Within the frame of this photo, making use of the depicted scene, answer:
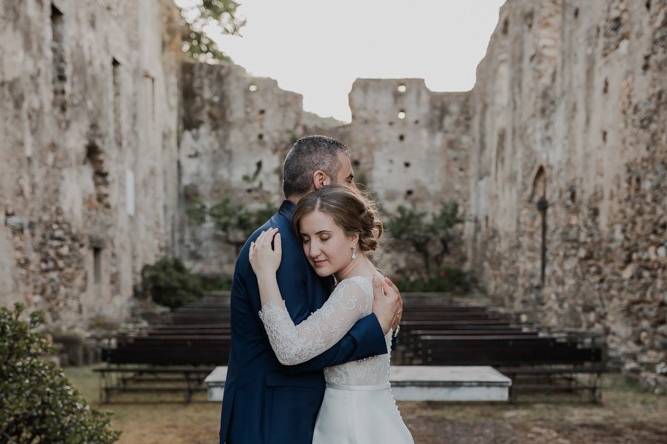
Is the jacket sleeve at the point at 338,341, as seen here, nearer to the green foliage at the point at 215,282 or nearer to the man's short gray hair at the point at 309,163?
the man's short gray hair at the point at 309,163

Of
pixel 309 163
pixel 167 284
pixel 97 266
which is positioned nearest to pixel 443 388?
pixel 309 163

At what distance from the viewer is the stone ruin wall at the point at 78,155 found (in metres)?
8.27

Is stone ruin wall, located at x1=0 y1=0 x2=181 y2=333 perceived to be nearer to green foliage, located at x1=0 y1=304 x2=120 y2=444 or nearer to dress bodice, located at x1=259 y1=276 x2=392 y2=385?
green foliage, located at x1=0 y1=304 x2=120 y2=444

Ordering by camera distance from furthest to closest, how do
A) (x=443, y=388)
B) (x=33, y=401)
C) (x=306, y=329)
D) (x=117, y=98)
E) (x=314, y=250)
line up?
(x=117, y=98) → (x=443, y=388) → (x=33, y=401) → (x=314, y=250) → (x=306, y=329)

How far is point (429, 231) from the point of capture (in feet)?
65.7

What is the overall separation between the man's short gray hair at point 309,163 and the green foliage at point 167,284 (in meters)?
12.8

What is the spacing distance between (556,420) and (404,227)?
14209mm

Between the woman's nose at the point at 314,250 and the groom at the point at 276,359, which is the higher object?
the woman's nose at the point at 314,250

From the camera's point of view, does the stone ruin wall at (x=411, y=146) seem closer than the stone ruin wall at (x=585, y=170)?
No

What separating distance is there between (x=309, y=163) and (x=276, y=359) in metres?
0.71

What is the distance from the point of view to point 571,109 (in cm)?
1093

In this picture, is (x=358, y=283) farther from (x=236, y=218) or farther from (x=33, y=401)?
(x=236, y=218)

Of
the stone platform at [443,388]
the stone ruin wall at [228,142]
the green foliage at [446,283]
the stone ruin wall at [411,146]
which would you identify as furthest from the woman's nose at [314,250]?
the stone ruin wall at [411,146]

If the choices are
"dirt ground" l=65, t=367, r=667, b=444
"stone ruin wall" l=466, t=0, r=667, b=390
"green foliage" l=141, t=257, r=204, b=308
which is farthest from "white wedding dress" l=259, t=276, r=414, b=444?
"green foliage" l=141, t=257, r=204, b=308
